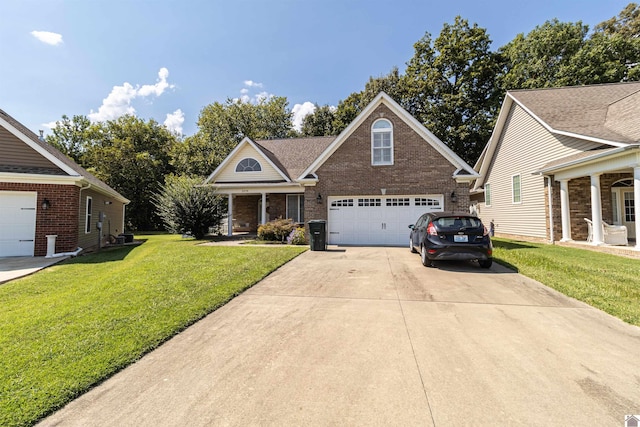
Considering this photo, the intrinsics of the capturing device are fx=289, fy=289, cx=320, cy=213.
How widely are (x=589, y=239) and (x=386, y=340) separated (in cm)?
1412

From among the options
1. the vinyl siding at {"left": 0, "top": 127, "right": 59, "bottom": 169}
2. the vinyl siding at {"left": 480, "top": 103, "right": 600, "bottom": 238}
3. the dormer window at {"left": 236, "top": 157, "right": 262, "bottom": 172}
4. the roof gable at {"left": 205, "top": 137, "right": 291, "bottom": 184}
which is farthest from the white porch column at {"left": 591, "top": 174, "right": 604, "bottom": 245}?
the vinyl siding at {"left": 0, "top": 127, "right": 59, "bottom": 169}

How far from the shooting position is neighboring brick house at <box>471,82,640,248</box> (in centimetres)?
1136

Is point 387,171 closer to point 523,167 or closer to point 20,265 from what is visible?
point 523,167

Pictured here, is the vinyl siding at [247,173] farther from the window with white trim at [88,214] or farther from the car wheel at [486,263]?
the car wheel at [486,263]

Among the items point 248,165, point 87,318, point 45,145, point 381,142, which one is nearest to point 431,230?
point 381,142

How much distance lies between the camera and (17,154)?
11086mm

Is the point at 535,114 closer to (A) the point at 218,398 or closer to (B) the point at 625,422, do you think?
(B) the point at 625,422

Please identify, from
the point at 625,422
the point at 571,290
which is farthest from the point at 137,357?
the point at 571,290

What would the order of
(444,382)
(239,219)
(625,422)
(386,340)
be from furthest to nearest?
(239,219) → (386,340) → (444,382) → (625,422)

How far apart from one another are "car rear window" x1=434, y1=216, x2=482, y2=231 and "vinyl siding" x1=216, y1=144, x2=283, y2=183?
11100 millimetres

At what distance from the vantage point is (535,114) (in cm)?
1502

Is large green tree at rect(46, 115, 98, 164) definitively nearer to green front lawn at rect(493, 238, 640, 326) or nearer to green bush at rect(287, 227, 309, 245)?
green bush at rect(287, 227, 309, 245)

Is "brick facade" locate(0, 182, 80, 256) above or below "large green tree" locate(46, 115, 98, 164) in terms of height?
below

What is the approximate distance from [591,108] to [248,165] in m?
18.6
